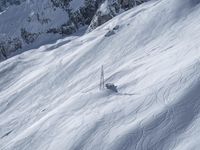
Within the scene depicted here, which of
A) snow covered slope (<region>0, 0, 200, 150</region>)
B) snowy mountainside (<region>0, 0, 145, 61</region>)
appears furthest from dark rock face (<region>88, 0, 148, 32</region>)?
snow covered slope (<region>0, 0, 200, 150</region>)

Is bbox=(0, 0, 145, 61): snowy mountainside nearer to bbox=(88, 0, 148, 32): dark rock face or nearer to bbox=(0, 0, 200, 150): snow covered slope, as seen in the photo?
bbox=(88, 0, 148, 32): dark rock face

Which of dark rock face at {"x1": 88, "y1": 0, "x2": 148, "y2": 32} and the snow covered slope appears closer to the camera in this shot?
the snow covered slope

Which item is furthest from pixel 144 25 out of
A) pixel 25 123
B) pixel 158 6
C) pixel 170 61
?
pixel 25 123

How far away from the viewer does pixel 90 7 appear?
3824 inches

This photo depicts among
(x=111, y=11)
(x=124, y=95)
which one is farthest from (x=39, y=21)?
(x=124, y=95)

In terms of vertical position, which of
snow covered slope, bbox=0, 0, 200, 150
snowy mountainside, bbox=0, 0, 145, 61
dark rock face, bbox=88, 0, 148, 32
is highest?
snow covered slope, bbox=0, 0, 200, 150

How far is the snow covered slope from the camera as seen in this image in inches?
493

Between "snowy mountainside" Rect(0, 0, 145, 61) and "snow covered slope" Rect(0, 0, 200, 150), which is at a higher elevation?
"snow covered slope" Rect(0, 0, 200, 150)

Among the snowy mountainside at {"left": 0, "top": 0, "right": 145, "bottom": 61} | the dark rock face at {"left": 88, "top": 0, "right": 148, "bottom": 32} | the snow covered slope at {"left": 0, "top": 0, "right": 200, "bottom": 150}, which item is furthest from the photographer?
the snowy mountainside at {"left": 0, "top": 0, "right": 145, "bottom": 61}

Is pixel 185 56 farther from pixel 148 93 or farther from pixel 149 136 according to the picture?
pixel 149 136

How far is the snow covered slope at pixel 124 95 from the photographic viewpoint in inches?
493

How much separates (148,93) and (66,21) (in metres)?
96.7

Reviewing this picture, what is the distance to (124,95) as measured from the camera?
16.0m

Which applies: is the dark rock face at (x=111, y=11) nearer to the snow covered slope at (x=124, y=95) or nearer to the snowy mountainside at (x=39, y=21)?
the snowy mountainside at (x=39, y=21)
